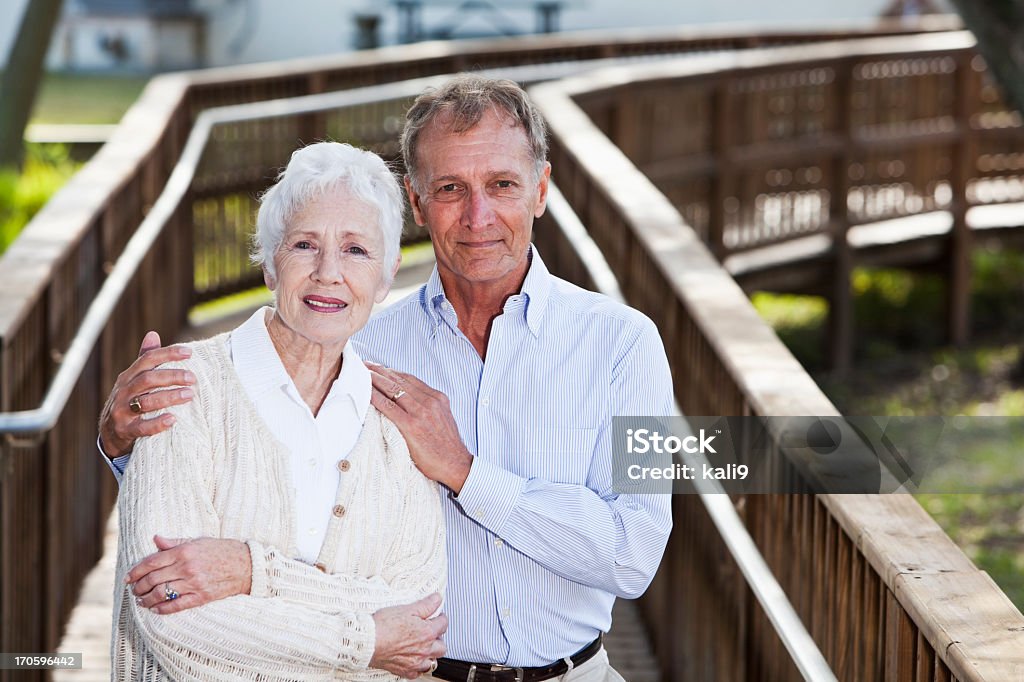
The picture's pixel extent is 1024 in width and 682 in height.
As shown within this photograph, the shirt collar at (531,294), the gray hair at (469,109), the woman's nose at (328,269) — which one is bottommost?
the woman's nose at (328,269)

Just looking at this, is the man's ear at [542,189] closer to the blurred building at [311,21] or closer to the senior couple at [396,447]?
the senior couple at [396,447]

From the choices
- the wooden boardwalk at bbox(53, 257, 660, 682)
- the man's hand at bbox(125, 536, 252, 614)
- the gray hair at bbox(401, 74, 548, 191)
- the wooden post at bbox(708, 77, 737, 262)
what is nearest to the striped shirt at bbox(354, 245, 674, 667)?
the gray hair at bbox(401, 74, 548, 191)

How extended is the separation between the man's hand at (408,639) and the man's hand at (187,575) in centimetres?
22

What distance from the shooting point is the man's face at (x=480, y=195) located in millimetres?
2840

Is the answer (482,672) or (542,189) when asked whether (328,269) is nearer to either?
(542,189)

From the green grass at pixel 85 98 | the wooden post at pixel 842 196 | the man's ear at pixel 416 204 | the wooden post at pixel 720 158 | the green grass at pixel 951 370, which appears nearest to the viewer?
the man's ear at pixel 416 204

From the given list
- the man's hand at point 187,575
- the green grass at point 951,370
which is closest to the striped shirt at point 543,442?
the man's hand at point 187,575

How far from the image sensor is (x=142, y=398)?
2.47 m

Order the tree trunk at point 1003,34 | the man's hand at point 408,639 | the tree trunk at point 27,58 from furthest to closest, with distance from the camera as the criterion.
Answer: the tree trunk at point 27,58
the tree trunk at point 1003,34
the man's hand at point 408,639

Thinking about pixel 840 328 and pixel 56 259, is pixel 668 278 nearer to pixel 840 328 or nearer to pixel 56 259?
pixel 56 259

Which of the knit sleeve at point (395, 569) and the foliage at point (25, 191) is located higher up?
the foliage at point (25, 191)

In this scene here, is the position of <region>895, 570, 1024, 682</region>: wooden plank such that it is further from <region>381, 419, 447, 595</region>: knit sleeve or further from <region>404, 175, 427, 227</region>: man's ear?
<region>404, 175, 427, 227</region>: man's ear

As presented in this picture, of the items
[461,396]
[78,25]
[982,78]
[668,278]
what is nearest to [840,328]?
[982,78]

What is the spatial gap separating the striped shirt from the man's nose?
0.48 ft
